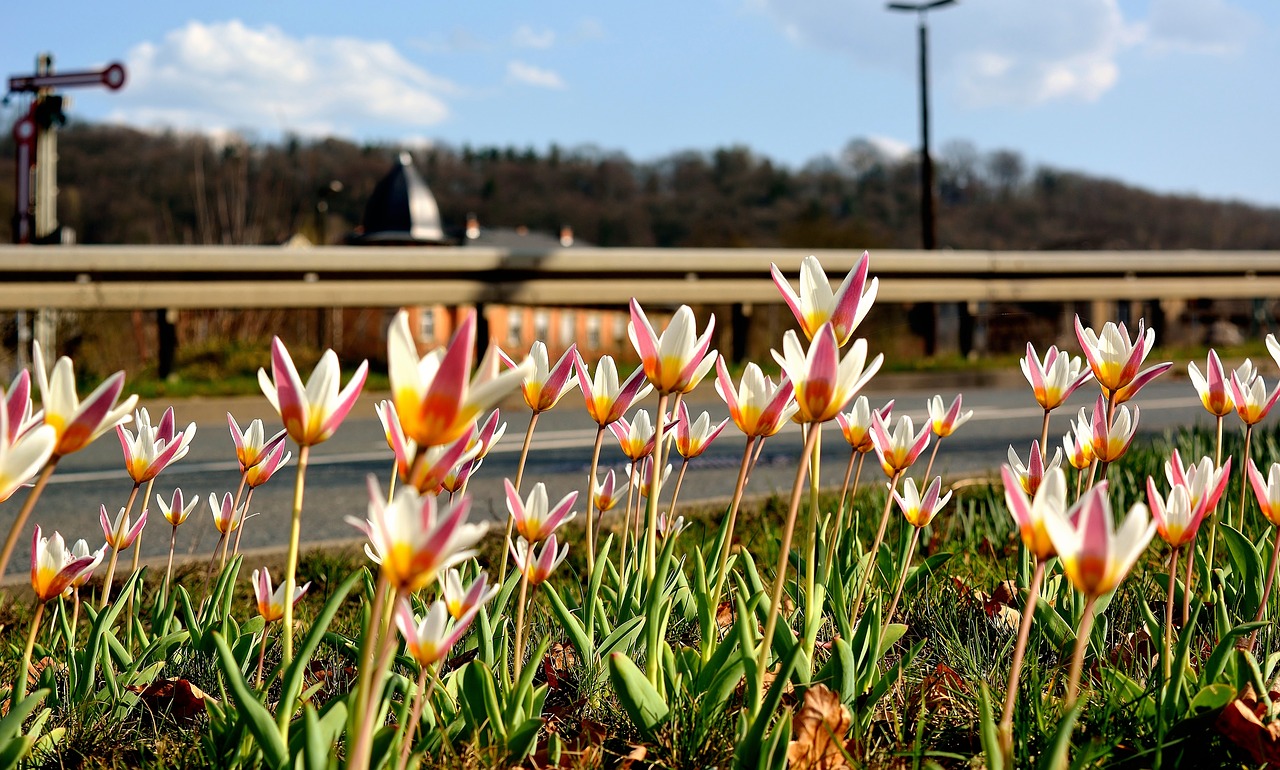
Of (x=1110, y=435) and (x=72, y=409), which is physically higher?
(x=72, y=409)

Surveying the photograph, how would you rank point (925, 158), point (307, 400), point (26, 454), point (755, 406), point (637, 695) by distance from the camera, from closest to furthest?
point (26, 454) → point (307, 400) → point (637, 695) → point (755, 406) → point (925, 158)

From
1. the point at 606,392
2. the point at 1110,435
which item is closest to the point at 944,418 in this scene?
the point at 1110,435

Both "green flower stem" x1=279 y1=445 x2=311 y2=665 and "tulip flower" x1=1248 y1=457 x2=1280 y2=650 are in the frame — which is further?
"tulip flower" x1=1248 y1=457 x2=1280 y2=650

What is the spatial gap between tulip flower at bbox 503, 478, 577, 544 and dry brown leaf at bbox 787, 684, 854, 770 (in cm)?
39

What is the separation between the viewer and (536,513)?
157 cm

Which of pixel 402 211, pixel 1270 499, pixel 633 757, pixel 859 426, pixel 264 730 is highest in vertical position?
pixel 402 211

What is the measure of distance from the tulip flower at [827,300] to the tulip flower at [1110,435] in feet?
2.08

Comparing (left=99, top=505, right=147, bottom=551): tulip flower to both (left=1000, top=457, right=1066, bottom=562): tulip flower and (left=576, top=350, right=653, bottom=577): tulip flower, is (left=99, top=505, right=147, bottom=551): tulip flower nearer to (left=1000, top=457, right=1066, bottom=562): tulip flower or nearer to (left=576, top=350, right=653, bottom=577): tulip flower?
(left=576, top=350, right=653, bottom=577): tulip flower

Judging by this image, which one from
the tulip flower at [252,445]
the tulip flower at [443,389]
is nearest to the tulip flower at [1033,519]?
the tulip flower at [443,389]

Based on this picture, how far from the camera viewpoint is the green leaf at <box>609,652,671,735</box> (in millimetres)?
1339

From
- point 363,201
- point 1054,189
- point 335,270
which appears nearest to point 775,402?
point 335,270

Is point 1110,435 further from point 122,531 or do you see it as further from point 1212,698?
point 122,531

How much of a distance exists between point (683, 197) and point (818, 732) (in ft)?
236

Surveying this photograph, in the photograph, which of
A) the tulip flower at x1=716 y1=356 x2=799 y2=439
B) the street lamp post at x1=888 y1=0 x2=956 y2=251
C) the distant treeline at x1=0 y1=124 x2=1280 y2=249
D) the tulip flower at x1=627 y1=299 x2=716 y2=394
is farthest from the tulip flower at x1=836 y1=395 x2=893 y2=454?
the distant treeline at x1=0 y1=124 x2=1280 y2=249
